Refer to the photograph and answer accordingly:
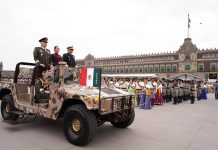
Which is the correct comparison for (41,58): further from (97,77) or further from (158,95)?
(158,95)

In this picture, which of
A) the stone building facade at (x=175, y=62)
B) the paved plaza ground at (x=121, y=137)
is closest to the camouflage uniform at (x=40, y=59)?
the paved plaza ground at (x=121, y=137)

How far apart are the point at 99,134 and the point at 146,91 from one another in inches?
235

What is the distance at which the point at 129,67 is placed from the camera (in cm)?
6850

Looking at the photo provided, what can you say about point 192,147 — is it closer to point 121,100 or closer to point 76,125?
point 121,100

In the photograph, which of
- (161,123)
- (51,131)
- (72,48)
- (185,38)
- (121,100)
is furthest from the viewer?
(185,38)

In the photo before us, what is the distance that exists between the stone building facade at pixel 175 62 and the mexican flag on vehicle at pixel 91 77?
49620 mm

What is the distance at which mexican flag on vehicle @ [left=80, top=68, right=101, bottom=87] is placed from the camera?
443 centimetres

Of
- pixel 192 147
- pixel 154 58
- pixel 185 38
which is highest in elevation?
pixel 185 38

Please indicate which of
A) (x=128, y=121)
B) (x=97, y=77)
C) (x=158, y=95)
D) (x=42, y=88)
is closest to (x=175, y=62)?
(x=158, y=95)

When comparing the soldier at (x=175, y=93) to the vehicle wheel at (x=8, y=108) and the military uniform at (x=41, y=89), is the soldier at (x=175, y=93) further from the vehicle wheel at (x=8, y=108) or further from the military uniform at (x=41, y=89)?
the vehicle wheel at (x=8, y=108)

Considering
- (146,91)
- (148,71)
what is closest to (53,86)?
(146,91)

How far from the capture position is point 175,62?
62.1 metres

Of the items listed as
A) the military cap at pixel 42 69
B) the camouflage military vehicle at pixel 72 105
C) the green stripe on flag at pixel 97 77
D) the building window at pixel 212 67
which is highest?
the building window at pixel 212 67

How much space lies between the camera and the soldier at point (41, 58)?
19.1 ft
